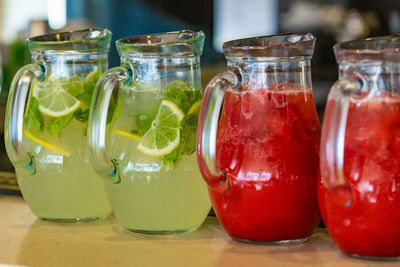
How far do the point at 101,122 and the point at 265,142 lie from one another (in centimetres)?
20

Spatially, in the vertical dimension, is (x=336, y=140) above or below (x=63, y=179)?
above

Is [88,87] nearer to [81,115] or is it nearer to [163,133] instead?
[81,115]

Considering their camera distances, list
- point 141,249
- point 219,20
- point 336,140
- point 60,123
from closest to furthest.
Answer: point 336,140 → point 141,249 → point 60,123 → point 219,20

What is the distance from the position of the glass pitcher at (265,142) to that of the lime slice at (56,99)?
232mm

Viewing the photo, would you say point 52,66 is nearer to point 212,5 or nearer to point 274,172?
point 274,172

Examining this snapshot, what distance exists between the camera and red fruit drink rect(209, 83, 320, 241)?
759 mm

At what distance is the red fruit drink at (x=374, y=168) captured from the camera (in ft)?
2.23

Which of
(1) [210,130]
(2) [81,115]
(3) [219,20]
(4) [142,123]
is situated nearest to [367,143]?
(1) [210,130]

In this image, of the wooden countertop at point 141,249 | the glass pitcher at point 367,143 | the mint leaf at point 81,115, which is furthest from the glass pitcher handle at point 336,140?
the mint leaf at point 81,115

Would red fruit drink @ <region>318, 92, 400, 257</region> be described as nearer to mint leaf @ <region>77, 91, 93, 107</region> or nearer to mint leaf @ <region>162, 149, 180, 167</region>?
mint leaf @ <region>162, 149, 180, 167</region>

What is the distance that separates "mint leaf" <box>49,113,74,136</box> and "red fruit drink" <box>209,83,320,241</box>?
0.23 m

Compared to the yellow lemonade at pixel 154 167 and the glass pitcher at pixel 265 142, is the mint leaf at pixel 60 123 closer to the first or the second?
the yellow lemonade at pixel 154 167

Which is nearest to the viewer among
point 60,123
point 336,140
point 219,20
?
point 336,140

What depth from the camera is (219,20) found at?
2.81 metres
